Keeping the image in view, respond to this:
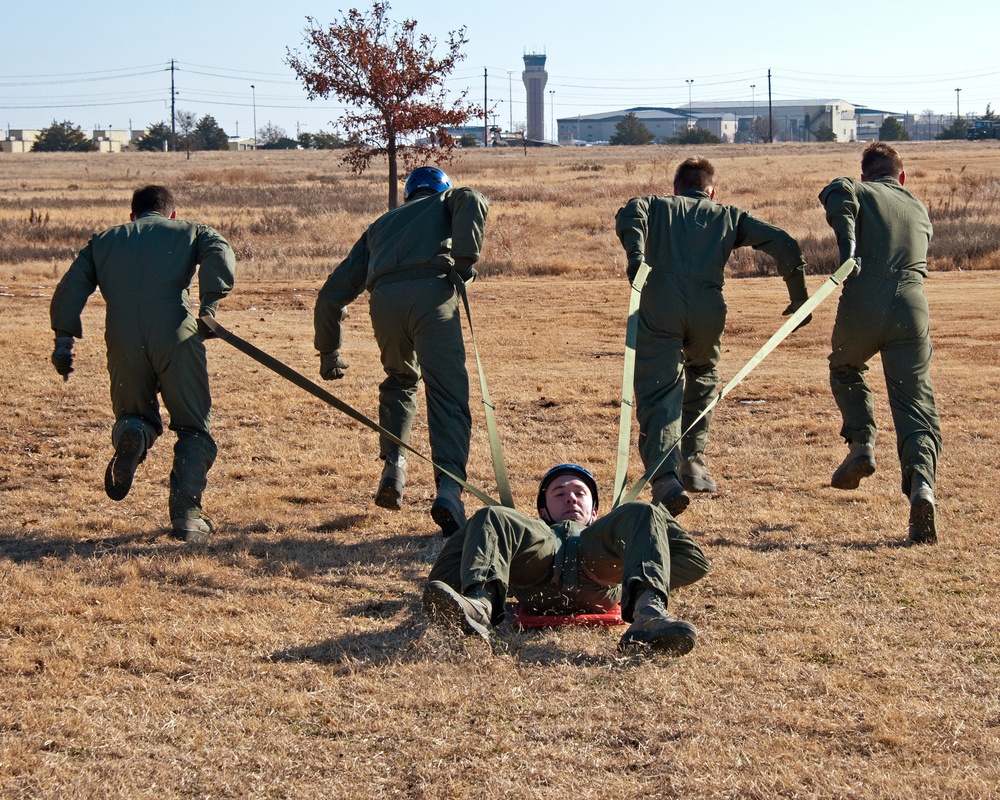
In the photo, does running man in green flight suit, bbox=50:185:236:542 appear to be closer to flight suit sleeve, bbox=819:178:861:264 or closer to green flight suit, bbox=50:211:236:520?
green flight suit, bbox=50:211:236:520

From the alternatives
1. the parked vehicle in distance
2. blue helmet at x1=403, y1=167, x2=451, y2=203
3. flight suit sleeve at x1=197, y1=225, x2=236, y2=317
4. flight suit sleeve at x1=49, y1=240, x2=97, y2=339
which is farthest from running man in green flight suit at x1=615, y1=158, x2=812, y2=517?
the parked vehicle in distance

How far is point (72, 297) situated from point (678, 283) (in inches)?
142

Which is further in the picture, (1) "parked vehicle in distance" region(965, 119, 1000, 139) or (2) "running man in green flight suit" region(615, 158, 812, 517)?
(1) "parked vehicle in distance" region(965, 119, 1000, 139)

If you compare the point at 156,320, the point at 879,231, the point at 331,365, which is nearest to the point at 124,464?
the point at 156,320

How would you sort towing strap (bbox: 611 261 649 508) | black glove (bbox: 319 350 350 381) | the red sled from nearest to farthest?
the red sled < towing strap (bbox: 611 261 649 508) < black glove (bbox: 319 350 350 381)

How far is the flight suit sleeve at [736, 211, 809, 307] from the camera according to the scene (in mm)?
6996

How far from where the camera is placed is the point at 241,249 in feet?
79.6

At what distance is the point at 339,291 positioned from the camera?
7.32 m

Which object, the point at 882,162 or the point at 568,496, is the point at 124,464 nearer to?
the point at 568,496

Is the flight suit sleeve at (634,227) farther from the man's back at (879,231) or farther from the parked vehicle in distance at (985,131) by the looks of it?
the parked vehicle in distance at (985,131)

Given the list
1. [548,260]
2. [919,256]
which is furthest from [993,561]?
[548,260]

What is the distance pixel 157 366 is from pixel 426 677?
3222 mm

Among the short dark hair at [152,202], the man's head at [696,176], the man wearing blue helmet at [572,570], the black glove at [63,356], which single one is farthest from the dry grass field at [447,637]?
the man's head at [696,176]

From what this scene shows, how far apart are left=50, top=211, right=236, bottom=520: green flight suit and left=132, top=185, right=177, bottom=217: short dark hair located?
0.98 feet
